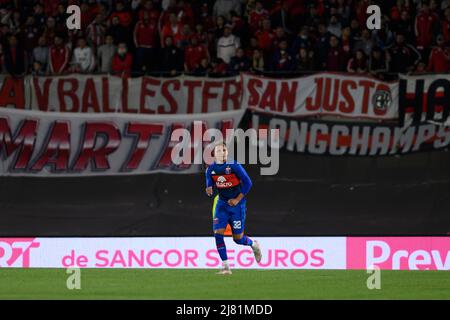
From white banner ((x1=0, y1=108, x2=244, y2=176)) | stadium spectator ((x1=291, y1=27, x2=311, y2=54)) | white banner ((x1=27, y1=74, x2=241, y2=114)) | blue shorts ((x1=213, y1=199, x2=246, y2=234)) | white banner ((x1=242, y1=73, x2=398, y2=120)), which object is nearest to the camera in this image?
blue shorts ((x1=213, y1=199, x2=246, y2=234))

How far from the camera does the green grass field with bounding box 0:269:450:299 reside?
14.1 metres

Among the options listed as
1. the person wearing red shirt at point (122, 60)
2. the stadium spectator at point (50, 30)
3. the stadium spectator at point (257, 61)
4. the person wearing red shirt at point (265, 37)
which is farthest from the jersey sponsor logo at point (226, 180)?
the stadium spectator at point (50, 30)

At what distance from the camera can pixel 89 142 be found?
20.9 m

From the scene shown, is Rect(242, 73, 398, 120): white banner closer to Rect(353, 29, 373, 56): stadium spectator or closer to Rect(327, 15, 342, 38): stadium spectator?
Rect(353, 29, 373, 56): stadium spectator

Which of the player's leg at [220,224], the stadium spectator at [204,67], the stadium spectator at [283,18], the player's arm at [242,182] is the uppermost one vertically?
the stadium spectator at [283,18]

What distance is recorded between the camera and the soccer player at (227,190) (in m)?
16.2

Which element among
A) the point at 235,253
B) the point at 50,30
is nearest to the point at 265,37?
the point at 50,30

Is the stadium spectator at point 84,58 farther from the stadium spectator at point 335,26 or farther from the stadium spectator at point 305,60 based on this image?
the stadium spectator at point 335,26

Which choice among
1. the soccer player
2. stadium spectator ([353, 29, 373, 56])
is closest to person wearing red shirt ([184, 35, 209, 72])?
stadium spectator ([353, 29, 373, 56])

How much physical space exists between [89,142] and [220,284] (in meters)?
6.48

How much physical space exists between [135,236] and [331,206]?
151 inches

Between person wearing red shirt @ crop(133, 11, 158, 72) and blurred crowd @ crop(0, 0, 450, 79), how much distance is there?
0.02m

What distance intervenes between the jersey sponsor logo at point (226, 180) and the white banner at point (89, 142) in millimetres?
4288

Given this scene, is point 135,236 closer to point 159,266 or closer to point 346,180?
point 159,266
